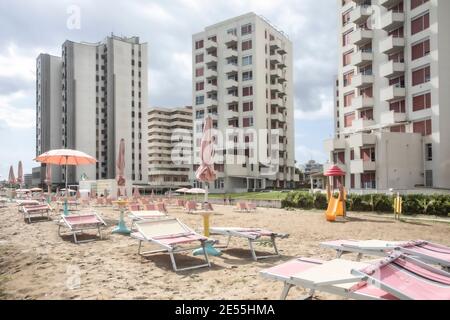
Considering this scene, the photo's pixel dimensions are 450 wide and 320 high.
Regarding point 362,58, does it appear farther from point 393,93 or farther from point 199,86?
point 199,86

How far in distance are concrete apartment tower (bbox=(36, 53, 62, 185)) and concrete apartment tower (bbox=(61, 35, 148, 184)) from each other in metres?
2.41

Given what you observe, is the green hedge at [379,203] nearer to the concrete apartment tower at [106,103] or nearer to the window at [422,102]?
the window at [422,102]

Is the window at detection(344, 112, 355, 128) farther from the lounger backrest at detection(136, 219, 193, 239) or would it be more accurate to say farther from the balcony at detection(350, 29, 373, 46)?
the lounger backrest at detection(136, 219, 193, 239)

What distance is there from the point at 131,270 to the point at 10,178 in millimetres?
32198

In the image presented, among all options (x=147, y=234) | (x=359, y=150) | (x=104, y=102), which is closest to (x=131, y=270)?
(x=147, y=234)

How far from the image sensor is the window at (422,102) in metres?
32.2

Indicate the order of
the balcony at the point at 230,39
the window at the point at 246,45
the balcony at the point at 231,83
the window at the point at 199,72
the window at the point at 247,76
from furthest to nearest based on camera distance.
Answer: the window at the point at 199,72
the balcony at the point at 230,39
the balcony at the point at 231,83
the window at the point at 246,45
the window at the point at 247,76

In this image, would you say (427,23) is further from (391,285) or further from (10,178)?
(10,178)

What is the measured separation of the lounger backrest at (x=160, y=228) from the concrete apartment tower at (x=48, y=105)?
9528cm

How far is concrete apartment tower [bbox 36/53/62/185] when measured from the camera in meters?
96.0

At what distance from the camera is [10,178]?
34562 millimetres

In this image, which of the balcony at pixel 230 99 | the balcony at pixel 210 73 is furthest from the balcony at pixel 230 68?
the balcony at pixel 230 99
